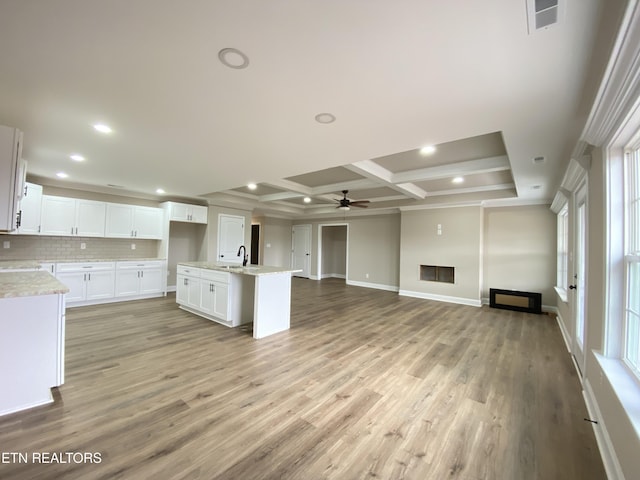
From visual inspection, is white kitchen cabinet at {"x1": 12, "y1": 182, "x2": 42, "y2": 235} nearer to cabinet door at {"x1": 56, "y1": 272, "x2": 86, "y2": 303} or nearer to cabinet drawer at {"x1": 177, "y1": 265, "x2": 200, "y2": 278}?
cabinet door at {"x1": 56, "y1": 272, "x2": 86, "y2": 303}

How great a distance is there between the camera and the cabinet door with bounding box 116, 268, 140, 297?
535cm

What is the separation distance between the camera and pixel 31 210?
14.6 feet

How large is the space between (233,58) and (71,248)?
5.85 meters

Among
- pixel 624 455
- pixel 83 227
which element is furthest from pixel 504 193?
pixel 83 227

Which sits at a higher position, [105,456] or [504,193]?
[504,193]

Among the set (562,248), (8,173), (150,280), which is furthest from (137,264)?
(562,248)

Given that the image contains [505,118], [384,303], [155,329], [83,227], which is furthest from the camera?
[384,303]

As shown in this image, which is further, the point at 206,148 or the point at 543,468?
the point at 206,148

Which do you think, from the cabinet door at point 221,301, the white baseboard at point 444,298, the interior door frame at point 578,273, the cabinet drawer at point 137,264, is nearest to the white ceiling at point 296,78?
the interior door frame at point 578,273

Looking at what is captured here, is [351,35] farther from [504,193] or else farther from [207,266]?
[504,193]

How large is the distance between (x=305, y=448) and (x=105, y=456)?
118 centimetres

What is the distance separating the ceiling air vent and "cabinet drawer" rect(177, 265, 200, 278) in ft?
15.4

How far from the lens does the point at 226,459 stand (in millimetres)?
1551

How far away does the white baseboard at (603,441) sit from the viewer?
1479 millimetres
